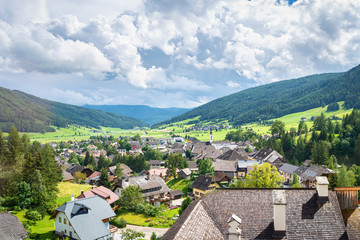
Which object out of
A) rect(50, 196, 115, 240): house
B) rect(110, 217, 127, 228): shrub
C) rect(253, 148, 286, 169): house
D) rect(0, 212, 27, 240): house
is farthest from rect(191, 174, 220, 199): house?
rect(0, 212, 27, 240): house

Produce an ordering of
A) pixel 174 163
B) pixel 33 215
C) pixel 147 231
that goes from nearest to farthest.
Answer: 1. pixel 33 215
2. pixel 147 231
3. pixel 174 163

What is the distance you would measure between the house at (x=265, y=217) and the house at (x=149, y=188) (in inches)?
2178

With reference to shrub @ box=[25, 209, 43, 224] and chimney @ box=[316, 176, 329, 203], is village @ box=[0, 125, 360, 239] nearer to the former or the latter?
chimney @ box=[316, 176, 329, 203]

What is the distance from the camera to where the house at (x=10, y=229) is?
118ft

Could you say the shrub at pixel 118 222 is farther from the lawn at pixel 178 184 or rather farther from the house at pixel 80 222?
the lawn at pixel 178 184

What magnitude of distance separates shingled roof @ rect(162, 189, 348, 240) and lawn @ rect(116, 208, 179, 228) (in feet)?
129

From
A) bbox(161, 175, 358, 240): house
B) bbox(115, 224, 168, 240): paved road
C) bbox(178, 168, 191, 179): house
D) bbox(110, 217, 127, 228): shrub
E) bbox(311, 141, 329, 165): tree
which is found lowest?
bbox(115, 224, 168, 240): paved road

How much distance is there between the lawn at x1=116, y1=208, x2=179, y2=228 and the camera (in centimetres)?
5097

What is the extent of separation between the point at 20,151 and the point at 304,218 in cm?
6847

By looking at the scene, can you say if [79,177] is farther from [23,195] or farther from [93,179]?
[23,195]

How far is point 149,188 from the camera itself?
69438mm

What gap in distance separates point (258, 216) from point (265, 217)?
35 cm

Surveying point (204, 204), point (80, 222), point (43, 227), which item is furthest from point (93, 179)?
point (204, 204)

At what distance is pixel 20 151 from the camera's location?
6350cm
